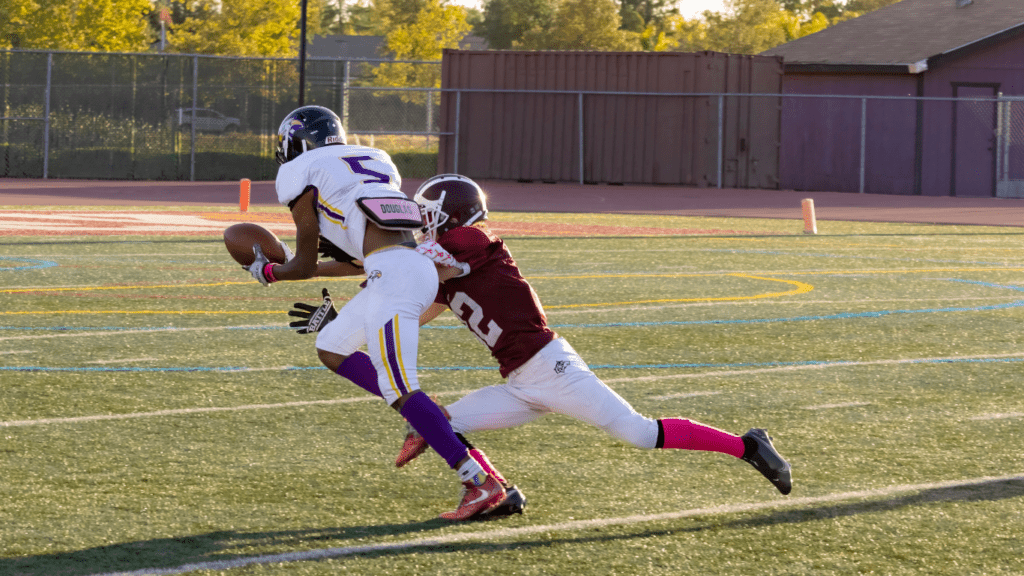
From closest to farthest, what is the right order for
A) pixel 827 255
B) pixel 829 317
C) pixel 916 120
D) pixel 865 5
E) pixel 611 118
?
1. pixel 829 317
2. pixel 827 255
3. pixel 916 120
4. pixel 611 118
5. pixel 865 5

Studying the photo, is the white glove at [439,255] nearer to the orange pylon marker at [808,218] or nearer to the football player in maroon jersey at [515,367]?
the football player in maroon jersey at [515,367]

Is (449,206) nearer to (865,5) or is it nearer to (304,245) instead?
(304,245)

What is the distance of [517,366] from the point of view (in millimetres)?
5414

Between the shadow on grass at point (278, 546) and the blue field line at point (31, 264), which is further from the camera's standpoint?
the blue field line at point (31, 264)

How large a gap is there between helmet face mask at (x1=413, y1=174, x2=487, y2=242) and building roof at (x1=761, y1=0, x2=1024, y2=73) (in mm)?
29535

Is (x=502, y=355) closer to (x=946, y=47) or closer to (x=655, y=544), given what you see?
(x=655, y=544)

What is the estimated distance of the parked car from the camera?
3178cm

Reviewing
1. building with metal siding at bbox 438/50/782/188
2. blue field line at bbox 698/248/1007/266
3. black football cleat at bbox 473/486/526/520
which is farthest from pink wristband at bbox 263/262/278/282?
building with metal siding at bbox 438/50/782/188

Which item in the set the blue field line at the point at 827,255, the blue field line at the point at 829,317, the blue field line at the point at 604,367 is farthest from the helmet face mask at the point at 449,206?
the blue field line at the point at 827,255

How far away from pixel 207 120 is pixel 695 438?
28000 mm

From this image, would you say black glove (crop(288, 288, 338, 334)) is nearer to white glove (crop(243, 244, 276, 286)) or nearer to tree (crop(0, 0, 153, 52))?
white glove (crop(243, 244, 276, 286))

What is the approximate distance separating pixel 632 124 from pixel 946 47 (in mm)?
8047

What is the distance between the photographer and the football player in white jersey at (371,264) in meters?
5.14

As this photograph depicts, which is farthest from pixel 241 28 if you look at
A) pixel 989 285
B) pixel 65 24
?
pixel 989 285
